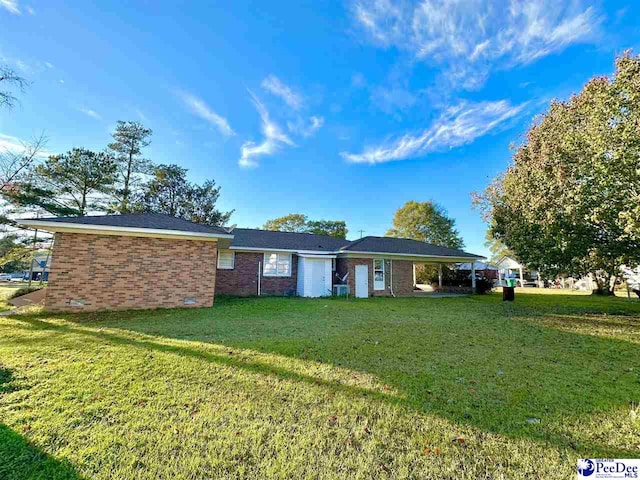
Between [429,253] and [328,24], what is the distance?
14513mm

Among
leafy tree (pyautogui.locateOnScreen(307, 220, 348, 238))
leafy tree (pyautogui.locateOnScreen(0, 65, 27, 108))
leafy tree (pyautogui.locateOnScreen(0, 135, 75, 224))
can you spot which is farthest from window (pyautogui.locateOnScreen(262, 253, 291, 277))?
leafy tree (pyautogui.locateOnScreen(307, 220, 348, 238))

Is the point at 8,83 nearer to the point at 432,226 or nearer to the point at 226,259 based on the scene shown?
the point at 226,259

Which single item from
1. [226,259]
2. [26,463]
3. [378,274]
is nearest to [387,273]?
[378,274]

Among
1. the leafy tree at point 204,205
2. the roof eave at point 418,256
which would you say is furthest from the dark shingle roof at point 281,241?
the leafy tree at point 204,205

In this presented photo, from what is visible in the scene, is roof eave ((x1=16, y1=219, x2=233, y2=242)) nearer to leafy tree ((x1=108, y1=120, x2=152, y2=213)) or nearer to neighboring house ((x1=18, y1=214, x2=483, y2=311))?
neighboring house ((x1=18, y1=214, x2=483, y2=311))

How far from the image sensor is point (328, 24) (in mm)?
10195

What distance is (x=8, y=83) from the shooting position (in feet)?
26.0

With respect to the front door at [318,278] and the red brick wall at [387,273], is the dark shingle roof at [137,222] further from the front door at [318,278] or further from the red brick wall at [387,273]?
the red brick wall at [387,273]

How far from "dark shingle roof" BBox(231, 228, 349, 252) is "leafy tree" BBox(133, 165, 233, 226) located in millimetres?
10523

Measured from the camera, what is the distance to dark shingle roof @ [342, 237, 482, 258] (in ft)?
56.9

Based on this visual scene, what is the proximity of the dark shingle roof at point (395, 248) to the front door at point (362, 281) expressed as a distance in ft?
4.07

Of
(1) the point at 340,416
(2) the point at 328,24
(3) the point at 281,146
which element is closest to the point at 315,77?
(2) the point at 328,24

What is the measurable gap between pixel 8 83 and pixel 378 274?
1758 cm

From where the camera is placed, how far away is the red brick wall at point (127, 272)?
859 cm
